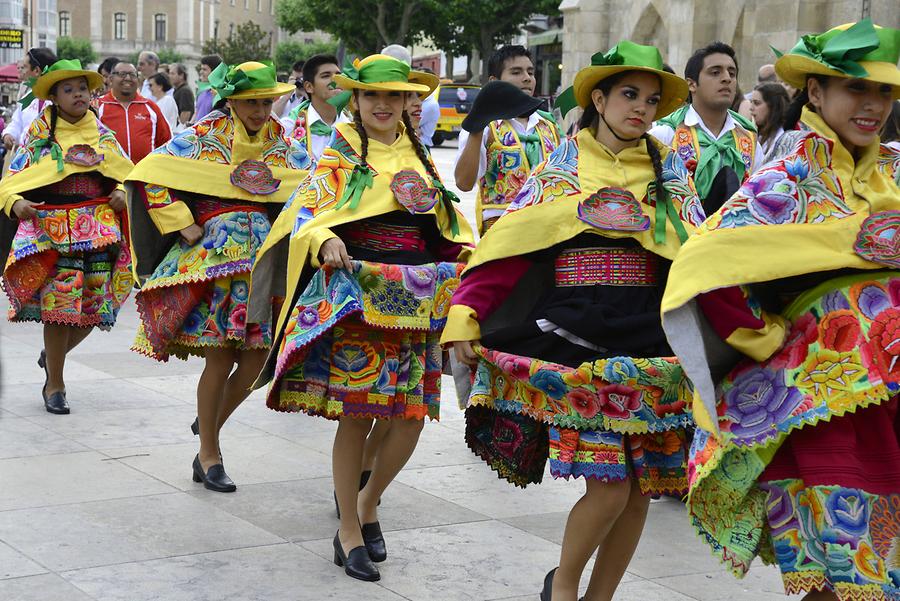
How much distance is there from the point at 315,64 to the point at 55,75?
1609 mm

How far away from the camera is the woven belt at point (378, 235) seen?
18.4 ft

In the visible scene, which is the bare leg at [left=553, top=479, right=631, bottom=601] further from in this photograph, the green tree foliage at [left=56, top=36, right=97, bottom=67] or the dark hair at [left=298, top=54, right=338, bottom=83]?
the green tree foliage at [left=56, top=36, right=97, bottom=67]

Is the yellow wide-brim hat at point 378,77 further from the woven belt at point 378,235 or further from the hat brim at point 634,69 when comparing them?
the hat brim at point 634,69

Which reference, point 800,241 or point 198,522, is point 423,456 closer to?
point 198,522

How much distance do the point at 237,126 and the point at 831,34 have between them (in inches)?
142

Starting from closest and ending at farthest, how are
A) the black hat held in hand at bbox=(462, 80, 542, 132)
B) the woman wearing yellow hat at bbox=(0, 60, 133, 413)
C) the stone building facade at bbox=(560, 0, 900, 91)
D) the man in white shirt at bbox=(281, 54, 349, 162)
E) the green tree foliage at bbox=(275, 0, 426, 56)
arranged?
the black hat held in hand at bbox=(462, 80, 542, 132) < the woman wearing yellow hat at bbox=(0, 60, 133, 413) < the man in white shirt at bbox=(281, 54, 349, 162) < the stone building facade at bbox=(560, 0, 900, 91) < the green tree foliage at bbox=(275, 0, 426, 56)

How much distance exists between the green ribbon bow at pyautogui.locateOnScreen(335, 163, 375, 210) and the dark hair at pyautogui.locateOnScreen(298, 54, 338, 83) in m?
3.20

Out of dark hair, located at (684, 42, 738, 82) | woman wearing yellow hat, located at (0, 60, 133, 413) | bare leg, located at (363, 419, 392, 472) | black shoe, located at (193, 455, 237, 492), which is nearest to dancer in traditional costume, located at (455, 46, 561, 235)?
dark hair, located at (684, 42, 738, 82)

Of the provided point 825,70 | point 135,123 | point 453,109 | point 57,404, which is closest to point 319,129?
Answer: point 57,404

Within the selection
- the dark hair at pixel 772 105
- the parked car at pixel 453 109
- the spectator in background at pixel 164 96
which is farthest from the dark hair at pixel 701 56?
the parked car at pixel 453 109

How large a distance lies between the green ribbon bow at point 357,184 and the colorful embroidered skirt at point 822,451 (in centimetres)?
205

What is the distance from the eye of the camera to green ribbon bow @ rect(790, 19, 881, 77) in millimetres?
3854

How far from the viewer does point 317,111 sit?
28.4ft

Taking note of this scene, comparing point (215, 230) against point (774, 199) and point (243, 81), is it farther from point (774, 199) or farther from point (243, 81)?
point (774, 199)
